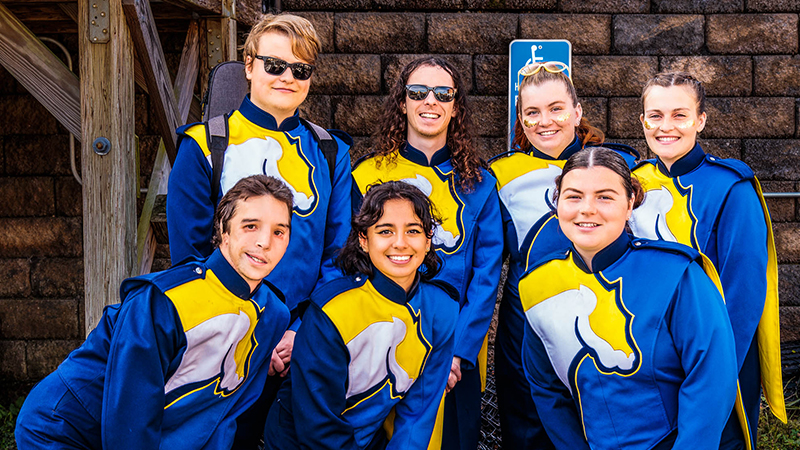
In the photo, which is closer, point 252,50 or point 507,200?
point 252,50

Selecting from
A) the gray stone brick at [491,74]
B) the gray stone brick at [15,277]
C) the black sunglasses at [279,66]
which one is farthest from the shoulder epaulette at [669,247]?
the gray stone brick at [15,277]

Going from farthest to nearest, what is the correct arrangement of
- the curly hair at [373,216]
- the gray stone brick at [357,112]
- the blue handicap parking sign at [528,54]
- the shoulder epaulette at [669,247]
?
the gray stone brick at [357,112] < the blue handicap parking sign at [528,54] < the curly hair at [373,216] < the shoulder epaulette at [669,247]

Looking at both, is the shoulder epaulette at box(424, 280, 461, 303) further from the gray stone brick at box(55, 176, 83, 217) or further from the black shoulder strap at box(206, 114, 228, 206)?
the gray stone brick at box(55, 176, 83, 217)

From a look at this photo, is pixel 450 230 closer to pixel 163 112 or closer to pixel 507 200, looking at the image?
pixel 507 200

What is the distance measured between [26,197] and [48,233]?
1.06 feet

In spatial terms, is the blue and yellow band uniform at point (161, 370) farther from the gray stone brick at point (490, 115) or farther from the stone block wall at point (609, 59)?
the gray stone brick at point (490, 115)

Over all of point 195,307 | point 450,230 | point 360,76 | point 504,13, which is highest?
point 504,13

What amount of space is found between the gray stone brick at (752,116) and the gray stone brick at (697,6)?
63 centimetres

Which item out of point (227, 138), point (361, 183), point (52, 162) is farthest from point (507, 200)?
point (52, 162)

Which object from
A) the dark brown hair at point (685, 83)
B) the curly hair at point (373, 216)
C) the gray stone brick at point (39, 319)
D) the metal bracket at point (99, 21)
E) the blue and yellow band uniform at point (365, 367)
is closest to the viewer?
the blue and yellow band uniform at point (365, 367)

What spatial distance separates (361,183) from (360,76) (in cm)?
203

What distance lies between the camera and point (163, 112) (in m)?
3.09

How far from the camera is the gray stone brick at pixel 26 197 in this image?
450cm

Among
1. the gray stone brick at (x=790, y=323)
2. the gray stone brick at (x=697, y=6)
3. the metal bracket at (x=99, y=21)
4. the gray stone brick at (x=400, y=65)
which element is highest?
the gray stone brick at (x=697, y=6)
